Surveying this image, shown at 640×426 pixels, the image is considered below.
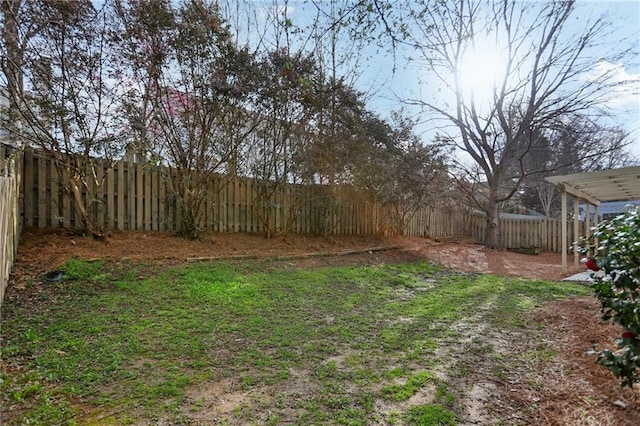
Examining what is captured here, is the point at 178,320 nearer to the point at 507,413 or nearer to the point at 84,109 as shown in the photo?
the point at 507,413

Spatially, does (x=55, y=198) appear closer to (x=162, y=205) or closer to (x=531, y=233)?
(x=162, y=205)

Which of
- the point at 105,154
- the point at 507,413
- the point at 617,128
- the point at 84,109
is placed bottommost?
the point at 507,413

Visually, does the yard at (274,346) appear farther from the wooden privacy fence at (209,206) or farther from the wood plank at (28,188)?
the wooden privacy fence at (209,206)

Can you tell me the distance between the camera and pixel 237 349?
2.90m

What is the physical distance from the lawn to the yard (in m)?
0.01

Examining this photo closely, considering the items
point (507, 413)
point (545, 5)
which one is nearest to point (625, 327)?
point (507, 413)

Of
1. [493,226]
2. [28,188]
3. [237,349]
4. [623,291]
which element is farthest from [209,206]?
[493,226]

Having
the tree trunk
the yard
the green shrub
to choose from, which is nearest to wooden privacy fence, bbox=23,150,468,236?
the yard

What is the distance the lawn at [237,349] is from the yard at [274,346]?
1 centimetres

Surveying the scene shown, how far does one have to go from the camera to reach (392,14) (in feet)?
11.1

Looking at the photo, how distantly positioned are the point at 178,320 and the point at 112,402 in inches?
53.6

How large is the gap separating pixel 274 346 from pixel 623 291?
251 cm

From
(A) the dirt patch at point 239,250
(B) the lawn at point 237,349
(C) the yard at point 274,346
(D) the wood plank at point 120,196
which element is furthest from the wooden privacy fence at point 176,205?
(B) the lawn at point 237,349

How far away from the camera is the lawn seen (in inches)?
81.8
